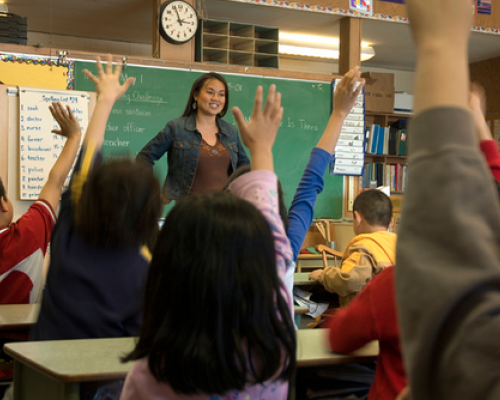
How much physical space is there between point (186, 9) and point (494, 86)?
4.80m

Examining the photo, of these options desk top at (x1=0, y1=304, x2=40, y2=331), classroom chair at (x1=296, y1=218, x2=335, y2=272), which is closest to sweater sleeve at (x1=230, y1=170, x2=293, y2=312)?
desk top at (x1=0, y1=304, x2=40, y2=331)

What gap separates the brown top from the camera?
3.11 metres

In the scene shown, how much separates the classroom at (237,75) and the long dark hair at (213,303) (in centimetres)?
214

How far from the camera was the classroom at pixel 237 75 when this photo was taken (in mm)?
4469

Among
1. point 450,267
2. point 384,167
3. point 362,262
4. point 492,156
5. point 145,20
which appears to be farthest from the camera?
point 384,167

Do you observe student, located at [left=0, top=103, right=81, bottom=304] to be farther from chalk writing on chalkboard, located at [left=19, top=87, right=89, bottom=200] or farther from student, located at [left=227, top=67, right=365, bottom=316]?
chalk writing on chalkboard, located at [left=19, top=87, right=89, bottom=200]

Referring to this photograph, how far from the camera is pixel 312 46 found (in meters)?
7.10

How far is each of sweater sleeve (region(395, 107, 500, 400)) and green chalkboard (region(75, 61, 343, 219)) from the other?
4.31m

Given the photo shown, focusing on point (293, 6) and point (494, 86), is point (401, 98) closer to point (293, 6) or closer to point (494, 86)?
point (494, 86)

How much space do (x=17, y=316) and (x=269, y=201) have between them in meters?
1.35

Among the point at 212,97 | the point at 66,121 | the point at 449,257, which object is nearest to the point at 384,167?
the point at 212,97

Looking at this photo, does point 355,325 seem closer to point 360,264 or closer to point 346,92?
point 346,92

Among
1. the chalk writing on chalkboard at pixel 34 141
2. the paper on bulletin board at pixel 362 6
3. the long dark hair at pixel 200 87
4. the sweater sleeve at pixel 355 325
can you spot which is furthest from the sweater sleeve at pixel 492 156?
the paper on bulletin board at pixel 362 6

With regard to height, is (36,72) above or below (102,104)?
above
